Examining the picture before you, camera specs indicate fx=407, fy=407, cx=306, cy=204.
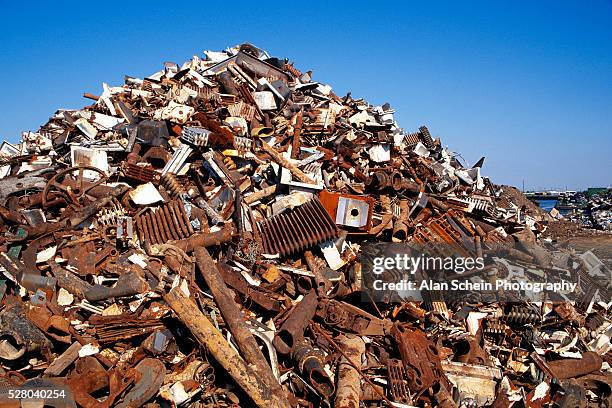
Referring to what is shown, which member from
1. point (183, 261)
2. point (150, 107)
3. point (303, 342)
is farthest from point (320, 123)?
point (303, 342)

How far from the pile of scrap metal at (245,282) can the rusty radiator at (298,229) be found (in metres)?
0.02

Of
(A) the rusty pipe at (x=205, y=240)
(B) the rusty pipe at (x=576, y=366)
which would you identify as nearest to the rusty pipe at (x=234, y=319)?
(A) the rusty pipe at (x=205, y=240)

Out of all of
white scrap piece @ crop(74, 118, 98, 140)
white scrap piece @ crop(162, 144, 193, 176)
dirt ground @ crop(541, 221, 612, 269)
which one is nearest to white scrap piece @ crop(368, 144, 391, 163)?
white scrap piece @ crop(162, 144, 193, 176)

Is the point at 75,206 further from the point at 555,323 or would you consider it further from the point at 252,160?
the point at 555,323

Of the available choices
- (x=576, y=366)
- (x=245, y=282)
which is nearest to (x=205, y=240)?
(x=245, y=282)

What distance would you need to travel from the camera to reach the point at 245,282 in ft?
18.2

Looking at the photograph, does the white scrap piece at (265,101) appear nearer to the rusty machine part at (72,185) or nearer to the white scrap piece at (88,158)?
the white scrap piece at (88,158)

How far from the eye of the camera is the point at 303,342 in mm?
4977

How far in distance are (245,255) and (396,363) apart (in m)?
2.56

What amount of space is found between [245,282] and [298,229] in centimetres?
127

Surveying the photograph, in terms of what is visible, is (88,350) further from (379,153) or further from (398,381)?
(379,153)

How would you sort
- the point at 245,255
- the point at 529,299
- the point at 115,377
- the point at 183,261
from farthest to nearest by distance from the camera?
the point at 529,299 < the point at 245,255 < the point at 183,261 < the point at 115,377

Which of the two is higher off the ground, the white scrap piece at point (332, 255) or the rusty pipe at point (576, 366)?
the white scrap piece at point (332, 255)

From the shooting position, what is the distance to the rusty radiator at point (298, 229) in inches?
246
